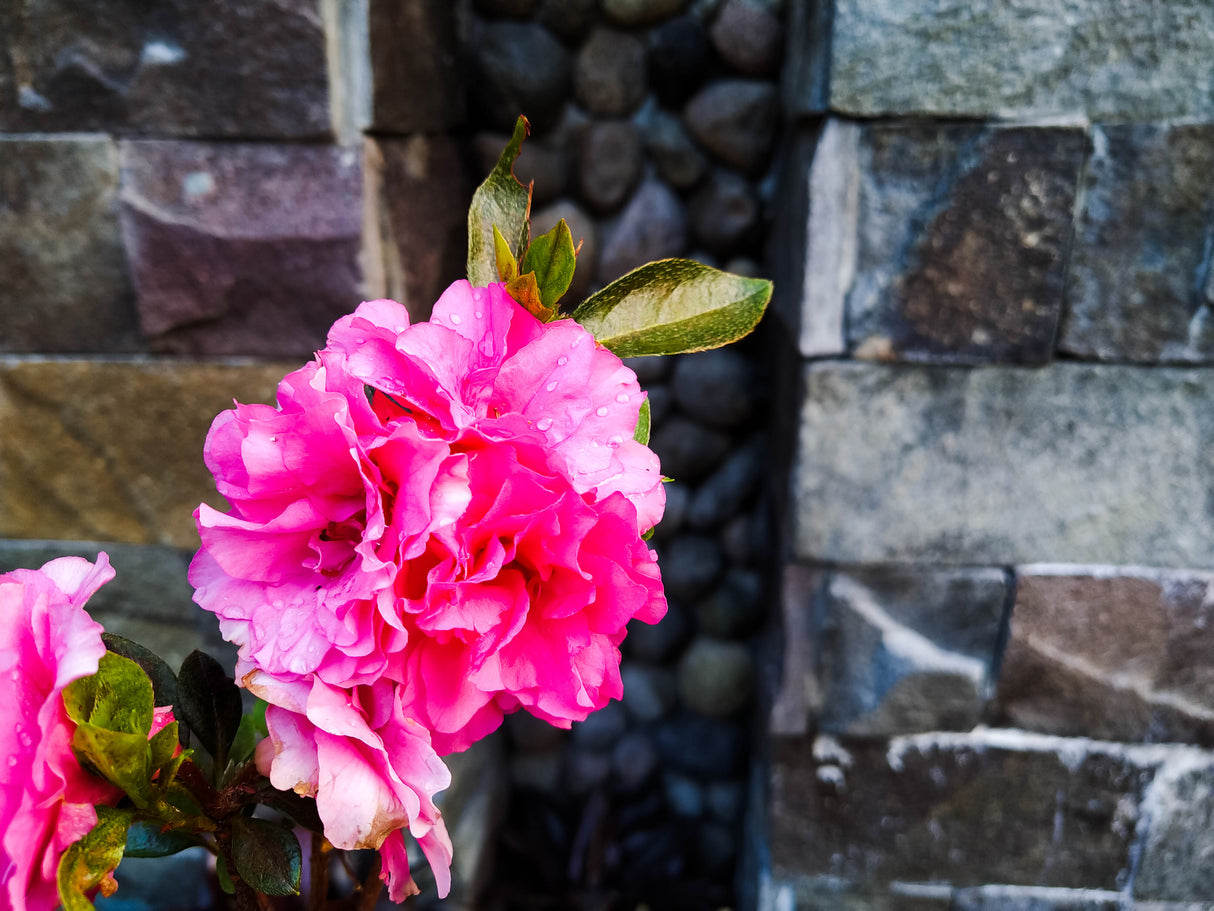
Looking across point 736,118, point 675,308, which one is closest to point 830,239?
point 736,118

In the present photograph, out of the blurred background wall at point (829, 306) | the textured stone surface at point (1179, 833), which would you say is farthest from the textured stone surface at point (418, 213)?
Answer: the textured stone surface at point (1179, 833)

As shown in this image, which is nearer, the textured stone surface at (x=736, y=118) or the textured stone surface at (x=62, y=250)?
the textured stone surface at (x=62, y=250)

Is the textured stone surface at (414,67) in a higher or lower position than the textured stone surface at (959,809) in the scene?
higher

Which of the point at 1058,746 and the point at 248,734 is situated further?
the point at 1058,746

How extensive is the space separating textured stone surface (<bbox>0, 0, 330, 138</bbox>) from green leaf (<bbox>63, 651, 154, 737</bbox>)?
795 millimetres

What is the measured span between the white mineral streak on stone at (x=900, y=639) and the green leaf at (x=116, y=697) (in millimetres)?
964

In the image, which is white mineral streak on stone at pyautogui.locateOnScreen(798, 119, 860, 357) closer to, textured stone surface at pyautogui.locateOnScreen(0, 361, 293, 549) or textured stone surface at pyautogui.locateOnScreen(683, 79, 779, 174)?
textured stone surface at pyautogui.locateOnScreen(683, 79, 779, 174)

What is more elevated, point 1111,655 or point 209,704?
point 209,704

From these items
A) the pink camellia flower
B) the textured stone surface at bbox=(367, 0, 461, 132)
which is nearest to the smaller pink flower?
the pink camellia flower

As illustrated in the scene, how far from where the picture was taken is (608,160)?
137 centimetres

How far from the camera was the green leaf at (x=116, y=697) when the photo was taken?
0.36 metres

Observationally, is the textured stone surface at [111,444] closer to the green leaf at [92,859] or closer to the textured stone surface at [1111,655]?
the green leaf at [92,859]

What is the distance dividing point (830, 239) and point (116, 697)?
3.09ft

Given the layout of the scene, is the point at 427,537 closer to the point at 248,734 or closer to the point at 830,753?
the point at 248,734
